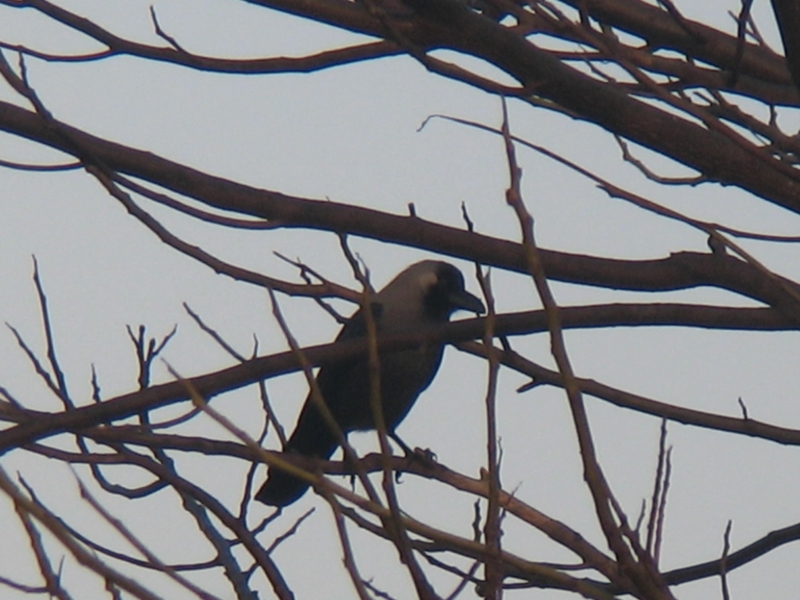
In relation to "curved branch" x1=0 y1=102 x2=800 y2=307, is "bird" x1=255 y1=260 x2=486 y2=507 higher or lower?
higher

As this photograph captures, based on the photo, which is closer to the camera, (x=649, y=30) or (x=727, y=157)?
(x=727, y=157)

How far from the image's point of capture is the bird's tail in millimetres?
6391

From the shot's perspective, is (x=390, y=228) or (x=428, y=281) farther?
(x=428, y=281)

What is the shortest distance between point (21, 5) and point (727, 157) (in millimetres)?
1638

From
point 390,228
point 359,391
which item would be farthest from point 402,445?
point 390,228

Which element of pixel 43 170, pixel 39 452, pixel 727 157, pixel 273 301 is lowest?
pixel 273 301

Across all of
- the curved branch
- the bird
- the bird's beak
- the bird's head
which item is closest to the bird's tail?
the bird

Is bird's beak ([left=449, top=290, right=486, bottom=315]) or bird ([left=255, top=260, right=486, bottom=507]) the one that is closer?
bird ([left=255, top=260, right=486, bottom=507])

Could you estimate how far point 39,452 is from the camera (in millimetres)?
3250

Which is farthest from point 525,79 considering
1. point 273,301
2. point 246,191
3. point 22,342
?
point 22,342

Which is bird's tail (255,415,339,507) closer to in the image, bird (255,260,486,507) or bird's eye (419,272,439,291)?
bird (255,260,486,507)

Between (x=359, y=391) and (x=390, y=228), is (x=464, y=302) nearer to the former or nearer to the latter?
(x=359, y=391)

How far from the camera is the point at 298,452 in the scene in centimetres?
638

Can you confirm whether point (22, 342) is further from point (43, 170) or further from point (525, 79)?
point (525, 79)
